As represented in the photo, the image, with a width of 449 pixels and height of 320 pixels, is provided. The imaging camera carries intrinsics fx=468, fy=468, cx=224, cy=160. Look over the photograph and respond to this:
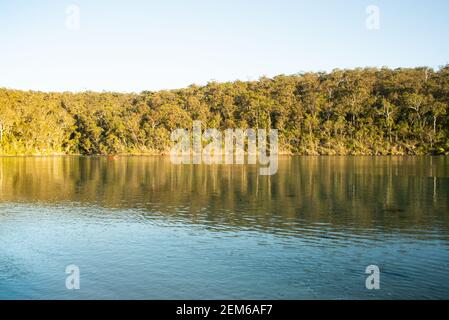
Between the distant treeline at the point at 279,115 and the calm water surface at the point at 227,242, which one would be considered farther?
the distant treeline at the point at 279,115

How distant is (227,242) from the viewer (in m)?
20.5

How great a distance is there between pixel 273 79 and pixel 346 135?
39.7 m

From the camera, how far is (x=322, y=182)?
146 feet

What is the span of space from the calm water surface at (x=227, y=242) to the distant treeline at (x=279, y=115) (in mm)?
72844

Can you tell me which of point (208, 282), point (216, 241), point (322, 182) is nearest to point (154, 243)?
point (216, 241)

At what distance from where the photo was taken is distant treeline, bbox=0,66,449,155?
354ft

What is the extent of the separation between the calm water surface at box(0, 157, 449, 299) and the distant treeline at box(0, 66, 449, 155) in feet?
239

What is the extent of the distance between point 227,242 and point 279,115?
101738mm

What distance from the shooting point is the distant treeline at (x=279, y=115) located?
108 meters

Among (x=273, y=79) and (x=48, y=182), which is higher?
(x=273, y=79)

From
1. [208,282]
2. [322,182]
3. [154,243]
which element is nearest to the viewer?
[208,282]
